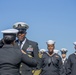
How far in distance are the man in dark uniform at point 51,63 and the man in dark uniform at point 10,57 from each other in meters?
8.61

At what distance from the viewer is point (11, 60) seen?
10.2 m

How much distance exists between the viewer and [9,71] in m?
10.1

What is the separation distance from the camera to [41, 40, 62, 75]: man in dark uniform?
18938mm

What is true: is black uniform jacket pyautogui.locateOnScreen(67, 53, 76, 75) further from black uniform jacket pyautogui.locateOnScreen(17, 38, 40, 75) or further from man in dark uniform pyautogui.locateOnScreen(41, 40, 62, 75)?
black uniform jacket pyautogui.locateOnScreen(17, 38, 40, 75)

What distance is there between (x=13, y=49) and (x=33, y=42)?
364 cm

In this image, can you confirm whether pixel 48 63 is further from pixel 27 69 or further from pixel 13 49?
pixel 13 49

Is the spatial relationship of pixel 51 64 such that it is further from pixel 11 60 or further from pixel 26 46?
pixel 11 60

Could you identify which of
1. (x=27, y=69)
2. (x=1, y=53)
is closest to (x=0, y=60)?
(x=1, y=53)

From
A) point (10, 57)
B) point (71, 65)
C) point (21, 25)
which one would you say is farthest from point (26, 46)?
point (71, 65)

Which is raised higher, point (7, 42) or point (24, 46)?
point (7, 42)

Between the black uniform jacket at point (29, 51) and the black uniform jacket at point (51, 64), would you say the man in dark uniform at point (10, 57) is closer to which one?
the black uniform jacket at point (29, 51)

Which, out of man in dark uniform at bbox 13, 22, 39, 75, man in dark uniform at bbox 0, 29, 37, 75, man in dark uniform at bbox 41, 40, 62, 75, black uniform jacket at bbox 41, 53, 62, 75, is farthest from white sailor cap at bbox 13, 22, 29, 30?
black uniform jacket at bbox 41, 53, 62, 75

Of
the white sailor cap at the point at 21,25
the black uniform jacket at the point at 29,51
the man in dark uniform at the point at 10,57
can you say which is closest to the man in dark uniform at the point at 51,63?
the white sailor cap at the point at 21,25

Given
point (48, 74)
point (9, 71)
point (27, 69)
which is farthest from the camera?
point (48, 74)
